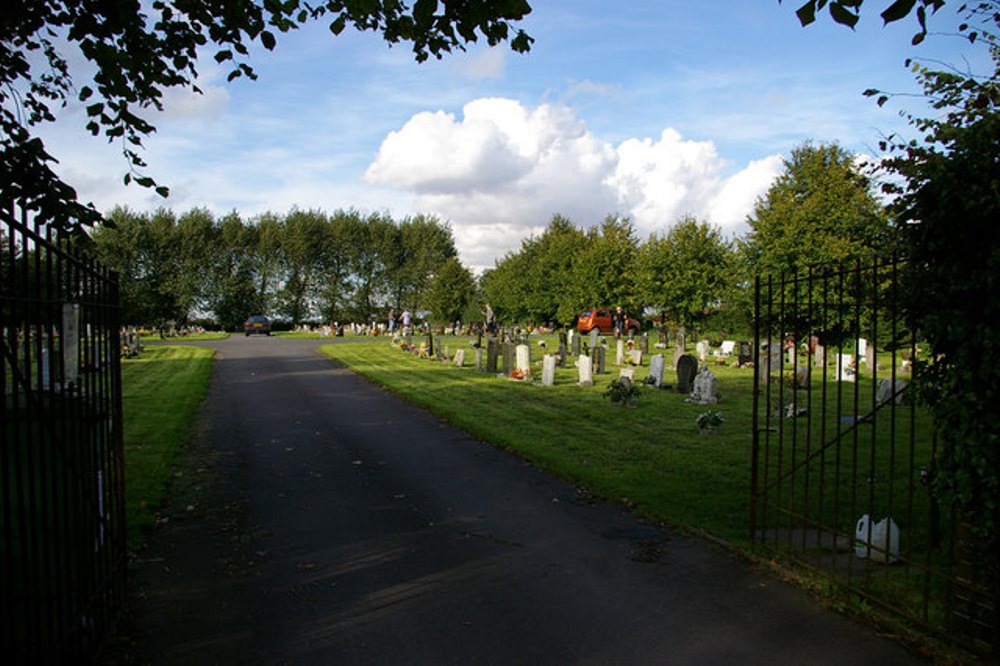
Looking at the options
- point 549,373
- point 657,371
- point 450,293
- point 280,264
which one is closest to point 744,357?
point 657,371

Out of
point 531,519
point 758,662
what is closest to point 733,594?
point 758,662

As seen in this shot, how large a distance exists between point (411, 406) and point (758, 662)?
13.0 metres

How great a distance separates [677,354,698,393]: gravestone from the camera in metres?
18.1

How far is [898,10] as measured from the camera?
374 cm

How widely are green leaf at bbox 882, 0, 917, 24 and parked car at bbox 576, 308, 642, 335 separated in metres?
43.1

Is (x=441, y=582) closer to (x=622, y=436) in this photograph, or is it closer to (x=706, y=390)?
(x=622, y=436)

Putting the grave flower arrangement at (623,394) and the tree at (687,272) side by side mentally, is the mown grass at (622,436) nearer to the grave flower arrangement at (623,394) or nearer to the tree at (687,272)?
the grave flower arrangement at (623,394)

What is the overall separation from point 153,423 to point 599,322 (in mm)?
36850

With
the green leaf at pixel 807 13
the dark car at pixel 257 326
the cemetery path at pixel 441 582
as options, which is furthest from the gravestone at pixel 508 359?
the dark car at pixel 257 326

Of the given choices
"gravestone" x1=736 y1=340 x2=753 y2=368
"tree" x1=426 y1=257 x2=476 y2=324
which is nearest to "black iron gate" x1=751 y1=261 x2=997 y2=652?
"gravestone" x1=736 y1=340 x2=753 y2=368

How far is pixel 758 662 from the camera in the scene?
4539mm

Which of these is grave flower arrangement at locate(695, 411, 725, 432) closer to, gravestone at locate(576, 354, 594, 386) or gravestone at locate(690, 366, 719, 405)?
gravestone at locate(690, 366, 719, 405)

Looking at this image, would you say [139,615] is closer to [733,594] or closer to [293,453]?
[733,594]

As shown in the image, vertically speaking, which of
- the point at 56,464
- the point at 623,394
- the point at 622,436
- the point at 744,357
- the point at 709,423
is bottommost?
the point at 622,436
